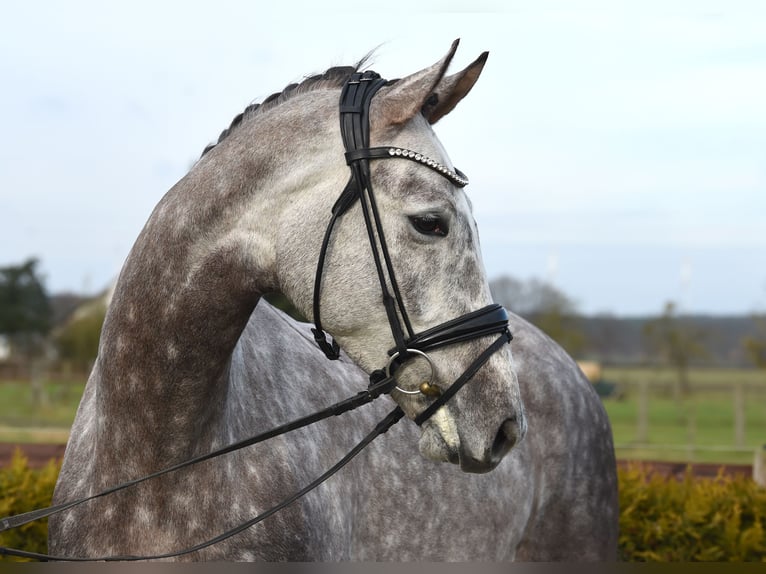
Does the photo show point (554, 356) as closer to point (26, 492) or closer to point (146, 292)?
point (146, 292)

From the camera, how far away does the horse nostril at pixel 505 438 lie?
264cm

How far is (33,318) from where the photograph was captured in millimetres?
36219

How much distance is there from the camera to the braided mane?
3.12 m

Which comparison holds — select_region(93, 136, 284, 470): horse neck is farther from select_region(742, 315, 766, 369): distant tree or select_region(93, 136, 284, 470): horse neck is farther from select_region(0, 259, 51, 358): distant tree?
select_region(0, 259, 51, 358): distant tree

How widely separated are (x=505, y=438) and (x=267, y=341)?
4.07 feet

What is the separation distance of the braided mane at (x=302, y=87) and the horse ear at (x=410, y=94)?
337mm

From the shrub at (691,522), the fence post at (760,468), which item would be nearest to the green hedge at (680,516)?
the shrub at (691,522)

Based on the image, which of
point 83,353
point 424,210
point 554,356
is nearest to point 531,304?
point 83,353

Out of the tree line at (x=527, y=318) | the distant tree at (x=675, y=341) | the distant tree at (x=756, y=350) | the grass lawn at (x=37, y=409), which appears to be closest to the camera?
the grass lawn at (x=37, y=409)

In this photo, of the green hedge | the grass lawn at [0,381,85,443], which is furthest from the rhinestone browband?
the grass lawn at [0,381,85,443]

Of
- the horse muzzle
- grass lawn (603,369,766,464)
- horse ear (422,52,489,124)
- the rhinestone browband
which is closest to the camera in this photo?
the horse muzzle

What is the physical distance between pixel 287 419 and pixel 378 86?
4.28ft

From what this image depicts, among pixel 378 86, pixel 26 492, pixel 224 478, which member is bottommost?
pixel 26 492

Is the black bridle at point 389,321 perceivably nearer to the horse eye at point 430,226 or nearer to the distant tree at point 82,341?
the horse eye at point 430,226
